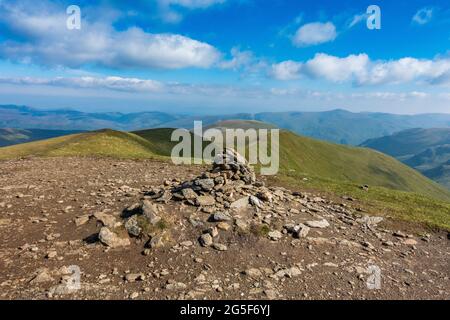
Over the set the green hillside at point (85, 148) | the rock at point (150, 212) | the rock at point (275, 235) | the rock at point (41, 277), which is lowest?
the rock at point (41, 277)

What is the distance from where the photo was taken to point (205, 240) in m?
15.0

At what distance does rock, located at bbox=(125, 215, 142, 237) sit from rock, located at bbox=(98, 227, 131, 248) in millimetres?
440

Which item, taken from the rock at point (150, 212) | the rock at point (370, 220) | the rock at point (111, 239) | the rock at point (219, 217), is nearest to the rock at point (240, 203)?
the rock at point (219, 217)

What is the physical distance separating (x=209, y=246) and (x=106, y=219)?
5.61 m

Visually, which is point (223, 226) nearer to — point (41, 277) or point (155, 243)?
point (155, 243)

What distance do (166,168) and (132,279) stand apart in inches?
795

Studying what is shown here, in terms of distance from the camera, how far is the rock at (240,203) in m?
17.5

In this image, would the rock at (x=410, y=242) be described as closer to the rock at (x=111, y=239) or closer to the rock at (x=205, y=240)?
the rock at (x=205, y=240)

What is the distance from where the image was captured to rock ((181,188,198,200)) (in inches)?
698

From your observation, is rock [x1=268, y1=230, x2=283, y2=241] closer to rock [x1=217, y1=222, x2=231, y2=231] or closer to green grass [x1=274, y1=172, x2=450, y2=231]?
rock [x1=217, y1=222, x2=231, y2=231]

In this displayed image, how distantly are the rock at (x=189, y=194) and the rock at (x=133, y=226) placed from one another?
2953 millimetres

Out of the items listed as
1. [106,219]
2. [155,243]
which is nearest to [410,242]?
[155,243]

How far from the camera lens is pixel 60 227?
16.3 m
